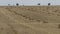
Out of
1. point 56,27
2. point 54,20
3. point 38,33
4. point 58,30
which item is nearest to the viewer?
point 38,33

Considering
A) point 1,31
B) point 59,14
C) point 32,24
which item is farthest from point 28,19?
point 1,31

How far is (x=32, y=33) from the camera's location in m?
4.43

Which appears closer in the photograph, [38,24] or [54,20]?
[38,24]

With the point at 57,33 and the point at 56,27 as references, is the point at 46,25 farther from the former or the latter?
the point at 57,33

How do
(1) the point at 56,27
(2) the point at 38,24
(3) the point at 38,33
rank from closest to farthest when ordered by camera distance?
1. (3) the point at 38,33
2. (1) the point at 56,27
3. (2) the point at 38,24

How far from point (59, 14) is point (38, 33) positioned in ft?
7.76

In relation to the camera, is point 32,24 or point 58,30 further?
point 32,24

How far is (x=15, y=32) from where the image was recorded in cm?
464

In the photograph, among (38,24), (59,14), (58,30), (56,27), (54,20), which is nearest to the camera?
(58,30)

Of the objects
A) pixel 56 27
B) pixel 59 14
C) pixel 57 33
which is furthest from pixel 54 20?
pixel 57 33

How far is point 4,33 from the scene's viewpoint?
4.63 meters

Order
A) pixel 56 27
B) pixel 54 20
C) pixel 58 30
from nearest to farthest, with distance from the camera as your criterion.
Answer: pixel 58 30 < pixel 56 27 < pixel 54 20

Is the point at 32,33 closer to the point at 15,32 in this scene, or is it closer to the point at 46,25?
the point at 15,32

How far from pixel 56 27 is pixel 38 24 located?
0.64 m
